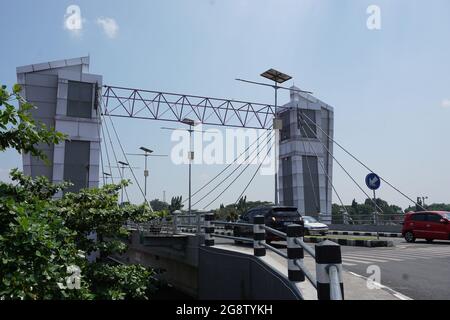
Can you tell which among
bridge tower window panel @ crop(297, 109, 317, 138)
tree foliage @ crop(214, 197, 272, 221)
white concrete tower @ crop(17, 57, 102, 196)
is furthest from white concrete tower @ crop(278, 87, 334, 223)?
white concrete tower @ crop(17, 57, 102, 196)

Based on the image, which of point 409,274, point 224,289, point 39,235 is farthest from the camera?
point 224,289

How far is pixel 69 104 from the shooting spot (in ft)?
108

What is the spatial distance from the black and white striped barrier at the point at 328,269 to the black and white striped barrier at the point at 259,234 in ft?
13.9

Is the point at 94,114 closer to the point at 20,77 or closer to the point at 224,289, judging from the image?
the point at 20,77

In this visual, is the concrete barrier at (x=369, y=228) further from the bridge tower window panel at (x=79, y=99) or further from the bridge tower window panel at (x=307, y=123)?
→ the bridge tower window panel at (x=79, y=99)

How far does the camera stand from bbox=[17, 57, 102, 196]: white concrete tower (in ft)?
106

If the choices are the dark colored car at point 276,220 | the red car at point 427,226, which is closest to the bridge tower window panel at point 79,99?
the dark colored car at point 276,220

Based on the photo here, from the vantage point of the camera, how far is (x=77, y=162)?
3294 cm

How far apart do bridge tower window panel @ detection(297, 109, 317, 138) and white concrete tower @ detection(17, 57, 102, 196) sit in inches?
686

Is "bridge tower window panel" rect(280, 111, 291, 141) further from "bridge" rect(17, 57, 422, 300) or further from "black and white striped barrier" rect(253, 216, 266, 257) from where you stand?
"black and white striped barrier" rect(253, 216, 266, 257)

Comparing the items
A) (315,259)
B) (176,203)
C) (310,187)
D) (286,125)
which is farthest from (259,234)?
(176,203)

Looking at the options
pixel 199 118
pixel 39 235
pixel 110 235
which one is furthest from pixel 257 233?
pixel 199 118

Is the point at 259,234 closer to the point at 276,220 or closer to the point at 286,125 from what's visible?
the point at 276,220
